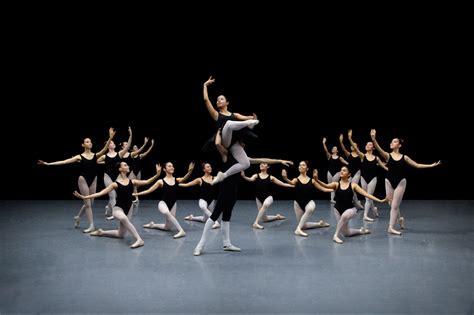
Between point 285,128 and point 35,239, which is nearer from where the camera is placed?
point 35,239

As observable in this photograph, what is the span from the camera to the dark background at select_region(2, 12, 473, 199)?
28.6ft

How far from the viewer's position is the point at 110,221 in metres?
7.00

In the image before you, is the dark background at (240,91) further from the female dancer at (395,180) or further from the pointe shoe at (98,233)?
the pointe shoe at (98,233)

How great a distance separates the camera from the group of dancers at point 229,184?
505 cm

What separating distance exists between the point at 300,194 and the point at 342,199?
0.82m

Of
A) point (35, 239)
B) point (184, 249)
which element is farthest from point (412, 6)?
point (35, 239)

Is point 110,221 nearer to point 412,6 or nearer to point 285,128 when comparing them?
point 285,128

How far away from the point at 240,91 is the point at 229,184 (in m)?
4.13

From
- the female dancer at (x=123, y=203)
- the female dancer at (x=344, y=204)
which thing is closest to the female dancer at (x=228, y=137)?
the female dancer at (x=344, y=204)

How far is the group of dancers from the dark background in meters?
1.28

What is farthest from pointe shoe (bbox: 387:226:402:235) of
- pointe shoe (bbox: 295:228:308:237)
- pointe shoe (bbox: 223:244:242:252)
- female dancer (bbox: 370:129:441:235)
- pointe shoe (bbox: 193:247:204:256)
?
pointe shoe (bbox: 193:247:204:256)

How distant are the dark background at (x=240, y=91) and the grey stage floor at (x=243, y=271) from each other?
2710 mm

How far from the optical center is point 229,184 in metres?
5.08

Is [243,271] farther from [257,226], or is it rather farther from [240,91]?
[240,91]
